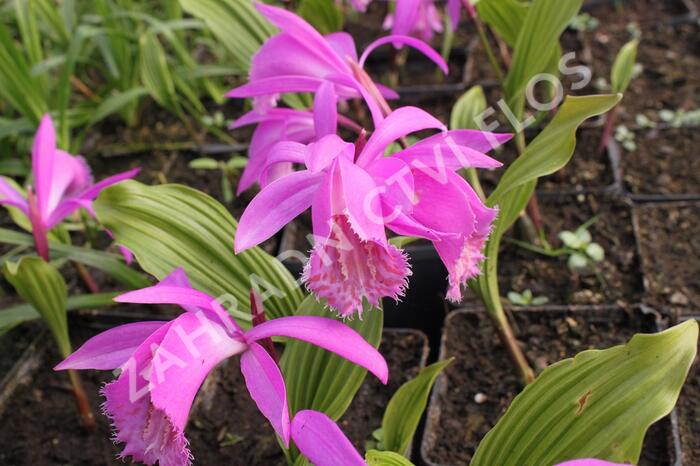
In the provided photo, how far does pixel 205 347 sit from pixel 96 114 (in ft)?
5.27

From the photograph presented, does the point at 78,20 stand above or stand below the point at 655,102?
above

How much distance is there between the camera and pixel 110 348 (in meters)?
0.99

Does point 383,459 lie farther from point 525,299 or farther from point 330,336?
point 525,299

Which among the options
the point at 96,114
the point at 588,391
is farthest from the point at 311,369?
the point at 96,114

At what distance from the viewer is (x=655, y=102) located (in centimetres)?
238

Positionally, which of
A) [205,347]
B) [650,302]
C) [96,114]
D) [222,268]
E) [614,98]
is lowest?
[650,302]

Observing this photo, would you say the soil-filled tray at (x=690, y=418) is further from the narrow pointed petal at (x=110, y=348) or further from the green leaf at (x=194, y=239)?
the narrow pointed petal at (x=110, y=348)

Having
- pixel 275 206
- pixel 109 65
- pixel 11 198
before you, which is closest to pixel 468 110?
pixel 275 206

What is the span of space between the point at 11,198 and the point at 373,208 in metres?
0.96

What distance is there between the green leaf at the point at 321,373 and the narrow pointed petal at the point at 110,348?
0.87ft

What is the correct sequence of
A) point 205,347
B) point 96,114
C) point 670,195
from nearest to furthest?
point 205,347 < point 670,195 < point 96,114

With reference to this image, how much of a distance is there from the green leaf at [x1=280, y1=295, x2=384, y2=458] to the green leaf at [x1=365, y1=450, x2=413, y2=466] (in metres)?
0.22

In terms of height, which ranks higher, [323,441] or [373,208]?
[373,208]

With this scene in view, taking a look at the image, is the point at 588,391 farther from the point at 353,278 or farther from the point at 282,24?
the point at 282,24
